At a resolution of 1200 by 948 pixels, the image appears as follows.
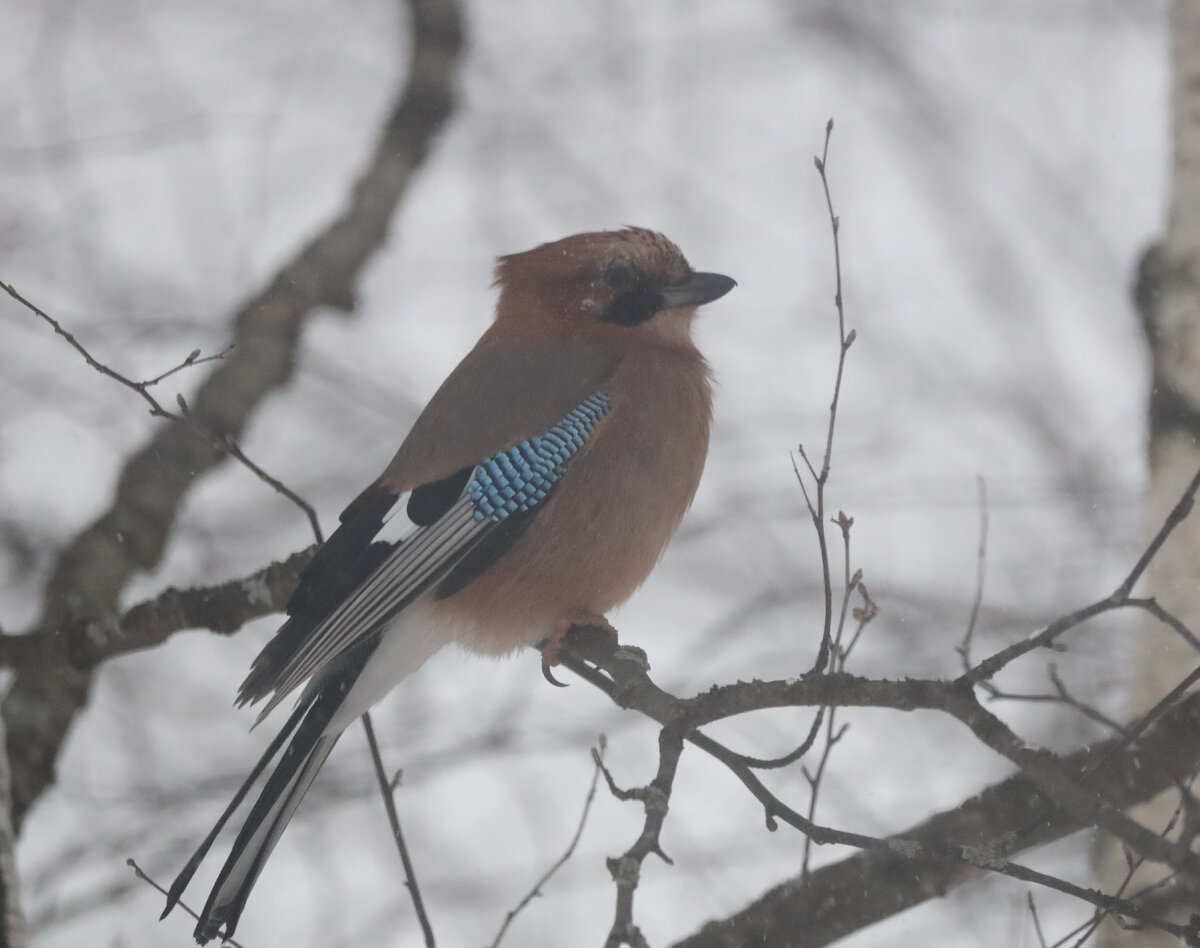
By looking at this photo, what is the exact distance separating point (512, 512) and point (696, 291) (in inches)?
44.9

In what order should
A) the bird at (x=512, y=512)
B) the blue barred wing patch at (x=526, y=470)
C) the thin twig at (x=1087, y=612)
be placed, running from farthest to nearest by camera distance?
the blue barred wing patch at (x=526, y=470) → the bird at (x=512, y=512) → the thin twig at (x=1087, y=612)

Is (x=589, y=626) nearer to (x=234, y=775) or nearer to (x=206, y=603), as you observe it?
(x=206, y=603)

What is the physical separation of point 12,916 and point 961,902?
331 centimetres

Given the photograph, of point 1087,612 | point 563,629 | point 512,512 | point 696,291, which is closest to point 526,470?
point 512,512

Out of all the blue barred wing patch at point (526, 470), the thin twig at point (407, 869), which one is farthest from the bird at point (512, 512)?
the thin twig at point (407, 869)

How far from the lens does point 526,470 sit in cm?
405

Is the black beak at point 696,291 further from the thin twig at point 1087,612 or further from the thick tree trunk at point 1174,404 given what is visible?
the thin twig at point 1087,612

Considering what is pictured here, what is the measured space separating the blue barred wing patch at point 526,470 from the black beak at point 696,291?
65cm

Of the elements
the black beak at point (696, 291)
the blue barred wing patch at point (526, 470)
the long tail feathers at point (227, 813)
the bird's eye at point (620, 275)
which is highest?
the bird's eye at point (620, 275)

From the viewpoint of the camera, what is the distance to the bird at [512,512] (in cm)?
366

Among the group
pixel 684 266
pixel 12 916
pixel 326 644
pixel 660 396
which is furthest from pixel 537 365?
pixel 12 916

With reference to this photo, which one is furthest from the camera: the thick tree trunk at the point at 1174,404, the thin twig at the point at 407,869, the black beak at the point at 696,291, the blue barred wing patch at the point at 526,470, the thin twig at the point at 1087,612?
the black beak at the point at 696,291

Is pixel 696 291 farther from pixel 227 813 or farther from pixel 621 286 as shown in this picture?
pixel 227 813

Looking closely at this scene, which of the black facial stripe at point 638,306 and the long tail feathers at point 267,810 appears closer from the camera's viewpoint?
the long tail feathers at point 267,810
